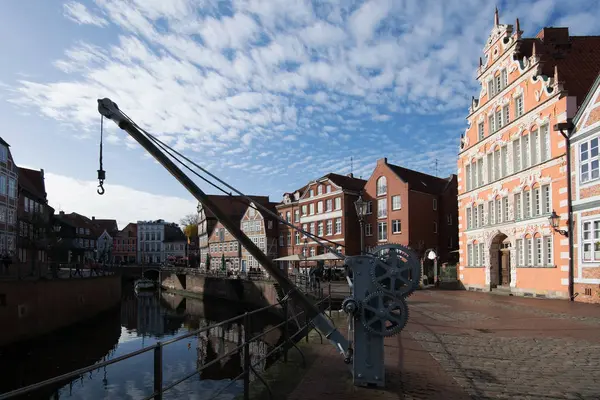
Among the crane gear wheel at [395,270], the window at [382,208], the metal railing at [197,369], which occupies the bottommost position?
the metal railing at [197,369]

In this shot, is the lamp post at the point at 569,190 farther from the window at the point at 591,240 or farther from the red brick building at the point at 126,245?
the red brick building at the point at 126,245

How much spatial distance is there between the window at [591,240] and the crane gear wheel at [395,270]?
56.9 ft

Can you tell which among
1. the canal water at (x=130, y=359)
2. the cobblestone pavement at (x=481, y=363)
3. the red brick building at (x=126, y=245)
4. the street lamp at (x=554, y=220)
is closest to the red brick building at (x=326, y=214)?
the canal water at (x=130, y=359)

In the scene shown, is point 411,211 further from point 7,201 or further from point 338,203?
point 7,201

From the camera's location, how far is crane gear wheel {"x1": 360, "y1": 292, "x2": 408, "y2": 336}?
6547mm


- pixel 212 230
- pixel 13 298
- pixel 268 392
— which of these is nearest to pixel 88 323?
pixel 13 298

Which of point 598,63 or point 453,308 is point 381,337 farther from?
point 598,63

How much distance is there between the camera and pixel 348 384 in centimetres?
683

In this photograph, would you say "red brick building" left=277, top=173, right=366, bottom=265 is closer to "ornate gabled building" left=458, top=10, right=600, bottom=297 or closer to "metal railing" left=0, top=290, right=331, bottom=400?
"ornate gabled building" left=458, top=10, right=600, bottom=297

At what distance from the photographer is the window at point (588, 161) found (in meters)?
20.5

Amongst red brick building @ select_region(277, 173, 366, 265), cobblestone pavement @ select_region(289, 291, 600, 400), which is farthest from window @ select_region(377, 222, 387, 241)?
cobblestone pavement @ select_region(289, 291, 600, 400)

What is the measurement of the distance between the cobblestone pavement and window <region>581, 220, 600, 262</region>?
6.69 meters

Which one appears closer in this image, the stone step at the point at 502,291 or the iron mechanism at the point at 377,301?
the iron mechanism at the point at 377,301

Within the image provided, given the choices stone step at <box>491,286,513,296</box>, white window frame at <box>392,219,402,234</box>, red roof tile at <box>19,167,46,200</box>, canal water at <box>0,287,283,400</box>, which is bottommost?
canal water at <box>0,287,283,400</box>
